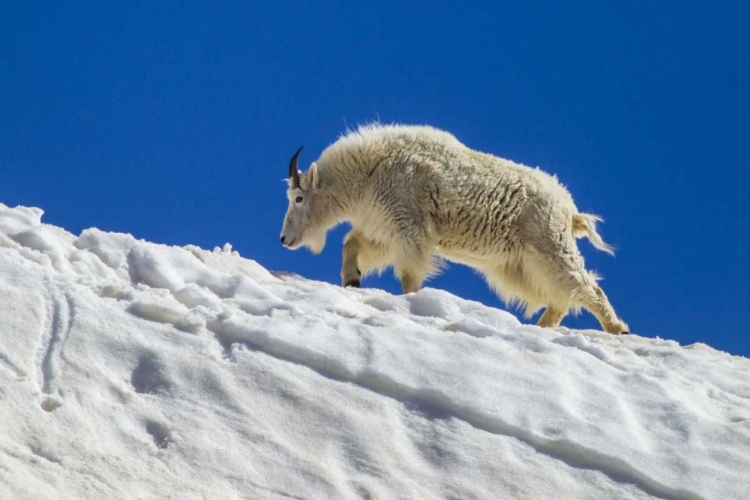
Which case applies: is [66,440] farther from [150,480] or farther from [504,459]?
[504,459]

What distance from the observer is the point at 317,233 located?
13141 mm

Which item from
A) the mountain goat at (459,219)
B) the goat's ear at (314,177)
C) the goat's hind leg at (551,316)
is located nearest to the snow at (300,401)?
the mountain goat at (459,219)

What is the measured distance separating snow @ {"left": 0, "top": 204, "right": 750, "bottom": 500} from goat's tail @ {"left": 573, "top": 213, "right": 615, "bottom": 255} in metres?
4.96

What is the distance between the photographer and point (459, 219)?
→ 38.6ft

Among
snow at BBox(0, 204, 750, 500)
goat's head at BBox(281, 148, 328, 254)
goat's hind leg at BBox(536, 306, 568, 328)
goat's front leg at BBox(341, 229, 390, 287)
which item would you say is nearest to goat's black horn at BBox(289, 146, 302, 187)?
goat's head at BBox(281, 148, 328, 254)

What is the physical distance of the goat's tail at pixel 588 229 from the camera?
12.4 m

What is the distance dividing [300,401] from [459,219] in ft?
20.5

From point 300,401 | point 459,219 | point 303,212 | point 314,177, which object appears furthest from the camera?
point 303,212

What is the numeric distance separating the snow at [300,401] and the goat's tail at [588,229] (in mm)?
4962

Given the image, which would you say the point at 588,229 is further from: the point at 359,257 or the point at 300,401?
the point at 300,401

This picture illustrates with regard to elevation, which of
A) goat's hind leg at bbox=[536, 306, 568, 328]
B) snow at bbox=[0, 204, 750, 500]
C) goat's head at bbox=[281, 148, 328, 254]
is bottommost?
snow at bbox=[0, 204, 750, 500]

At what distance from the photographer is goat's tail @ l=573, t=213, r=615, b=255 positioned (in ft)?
40.7

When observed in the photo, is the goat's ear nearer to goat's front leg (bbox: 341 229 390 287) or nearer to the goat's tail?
goat's front leg (bbox: 341 229 390 287)

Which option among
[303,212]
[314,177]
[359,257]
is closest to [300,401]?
[359,257]
